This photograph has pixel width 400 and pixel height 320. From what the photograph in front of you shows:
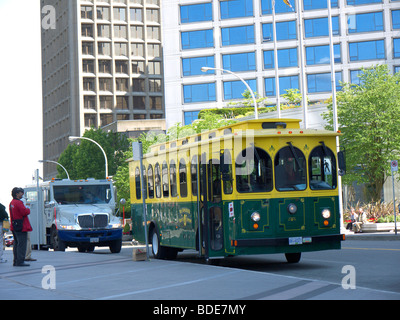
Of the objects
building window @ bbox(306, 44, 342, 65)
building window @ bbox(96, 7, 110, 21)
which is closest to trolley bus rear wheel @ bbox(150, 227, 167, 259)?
building window @ bbox(306, 44, 342, 65)

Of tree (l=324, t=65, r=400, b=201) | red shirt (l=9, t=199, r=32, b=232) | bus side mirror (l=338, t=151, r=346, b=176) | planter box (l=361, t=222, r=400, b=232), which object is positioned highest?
tree (l=324, t=65, r=400, b=201)

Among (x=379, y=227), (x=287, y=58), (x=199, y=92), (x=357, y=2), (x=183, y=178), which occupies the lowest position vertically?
(x=379, y=227)

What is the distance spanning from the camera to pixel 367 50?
75.1 meters

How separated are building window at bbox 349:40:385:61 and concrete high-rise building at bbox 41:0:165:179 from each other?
177 ft

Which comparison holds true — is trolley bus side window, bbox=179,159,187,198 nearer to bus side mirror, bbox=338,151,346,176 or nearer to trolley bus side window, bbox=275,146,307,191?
trolley bus side window, bbox=275,146,307,191

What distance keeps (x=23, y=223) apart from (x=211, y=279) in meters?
6.72

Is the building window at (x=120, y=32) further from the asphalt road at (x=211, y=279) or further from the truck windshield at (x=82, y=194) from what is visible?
the asphalt road at (x=211, y=279)

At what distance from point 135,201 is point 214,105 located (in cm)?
5651

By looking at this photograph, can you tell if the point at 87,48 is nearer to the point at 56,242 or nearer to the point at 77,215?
the point at 56,242

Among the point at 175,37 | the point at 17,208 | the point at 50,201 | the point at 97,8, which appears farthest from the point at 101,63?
the point at 17,208

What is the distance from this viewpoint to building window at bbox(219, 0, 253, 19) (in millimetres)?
78938

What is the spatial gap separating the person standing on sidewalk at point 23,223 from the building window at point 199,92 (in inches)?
2431

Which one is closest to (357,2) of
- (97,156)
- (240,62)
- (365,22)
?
(365,22)
